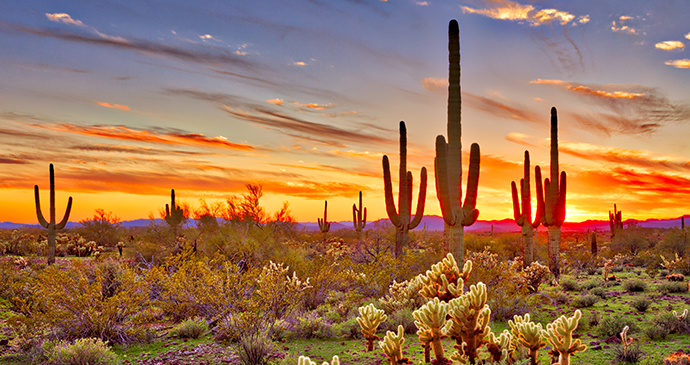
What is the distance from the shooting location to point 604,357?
7.40 m

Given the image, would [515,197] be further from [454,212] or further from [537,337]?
[537,337]

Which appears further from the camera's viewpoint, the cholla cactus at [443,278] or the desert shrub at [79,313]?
the desert shrub at [79,313]

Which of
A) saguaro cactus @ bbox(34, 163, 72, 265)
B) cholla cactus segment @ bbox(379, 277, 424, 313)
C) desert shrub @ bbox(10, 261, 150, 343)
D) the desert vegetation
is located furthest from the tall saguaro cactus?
saguaro cactus @ bbox(34, 163, 72, 265)

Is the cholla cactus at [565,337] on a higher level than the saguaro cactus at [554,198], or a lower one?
lower

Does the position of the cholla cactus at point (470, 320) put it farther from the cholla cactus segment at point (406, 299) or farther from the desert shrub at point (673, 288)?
the desert shrub at point (673, 288)

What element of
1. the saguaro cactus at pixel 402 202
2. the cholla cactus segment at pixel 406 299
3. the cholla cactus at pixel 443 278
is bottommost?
the cholla cactus segment at pixel 406 299

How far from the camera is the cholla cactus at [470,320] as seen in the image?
4.85 metres

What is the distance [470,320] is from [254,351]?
394cm

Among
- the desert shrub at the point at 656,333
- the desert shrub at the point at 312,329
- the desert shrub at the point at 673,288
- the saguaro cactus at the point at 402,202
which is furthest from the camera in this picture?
the saguaro cactus at the point at 402,202

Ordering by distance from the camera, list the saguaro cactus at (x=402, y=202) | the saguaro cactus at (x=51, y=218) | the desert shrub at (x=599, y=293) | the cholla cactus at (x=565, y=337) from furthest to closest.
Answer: the saguaro cactus at (x=51, y=218) < the saguaro cactus at (x=402, y=202) < the desert shrub at (x=599, y=293) < the cholla cactus at (x=565, y=337)

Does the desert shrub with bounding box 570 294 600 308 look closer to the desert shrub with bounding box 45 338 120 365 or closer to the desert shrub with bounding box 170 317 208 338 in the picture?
the desert shrub with bounding box 170 317 208 338

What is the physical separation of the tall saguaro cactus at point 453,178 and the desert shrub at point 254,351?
776 cm

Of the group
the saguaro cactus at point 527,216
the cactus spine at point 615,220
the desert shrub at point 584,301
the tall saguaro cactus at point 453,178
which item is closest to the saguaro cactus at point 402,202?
the tall saguaro cactus at point 453,178

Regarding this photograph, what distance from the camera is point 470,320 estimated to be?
494 cm
